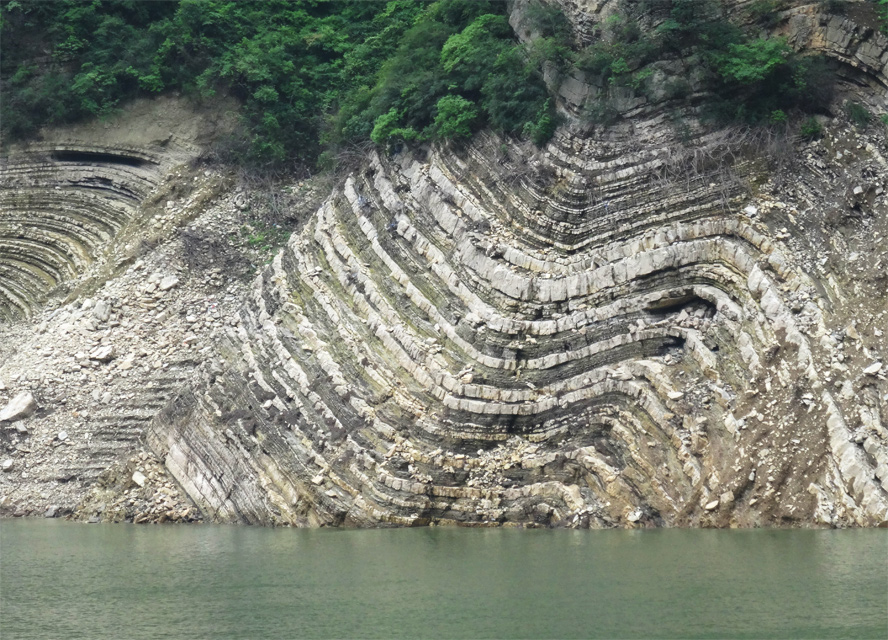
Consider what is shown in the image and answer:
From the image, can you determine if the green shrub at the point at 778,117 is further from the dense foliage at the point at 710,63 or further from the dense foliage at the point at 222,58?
the dense foliage at the point at 222,58

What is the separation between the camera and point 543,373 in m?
24.8

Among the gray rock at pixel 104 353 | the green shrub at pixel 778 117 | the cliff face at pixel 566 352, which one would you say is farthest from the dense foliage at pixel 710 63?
the gray rock at pixel 104 353

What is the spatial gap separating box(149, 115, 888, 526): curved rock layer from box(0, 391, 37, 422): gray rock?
10.7 ft

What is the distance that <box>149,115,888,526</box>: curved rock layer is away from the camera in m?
22.2

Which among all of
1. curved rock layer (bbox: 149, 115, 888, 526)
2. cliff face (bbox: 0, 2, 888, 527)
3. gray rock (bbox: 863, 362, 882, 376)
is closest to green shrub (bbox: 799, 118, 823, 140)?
cliff face (bbox: 0, 2, 888, 527)

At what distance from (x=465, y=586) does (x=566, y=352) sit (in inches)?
295

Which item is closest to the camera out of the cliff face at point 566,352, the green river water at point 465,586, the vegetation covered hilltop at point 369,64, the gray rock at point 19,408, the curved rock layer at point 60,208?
the green river water at point 465,586

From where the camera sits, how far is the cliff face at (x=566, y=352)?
22.4m

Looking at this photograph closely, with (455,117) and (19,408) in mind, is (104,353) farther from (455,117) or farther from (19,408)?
(455,117)

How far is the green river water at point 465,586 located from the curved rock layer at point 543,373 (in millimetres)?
1218

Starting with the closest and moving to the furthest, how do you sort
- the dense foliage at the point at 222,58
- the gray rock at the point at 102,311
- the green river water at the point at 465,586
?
the green river water at the point at 465,586, the gray rock at the point at 102,311, the dense foliage at the point at 222,58

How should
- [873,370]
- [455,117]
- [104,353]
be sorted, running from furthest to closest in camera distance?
[104,353] < [455,117] < [873,370]

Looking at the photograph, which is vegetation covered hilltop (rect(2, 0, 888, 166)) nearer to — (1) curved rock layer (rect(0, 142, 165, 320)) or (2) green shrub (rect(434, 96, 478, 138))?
(2) green shrub (rect(434, 96, 478, 138))

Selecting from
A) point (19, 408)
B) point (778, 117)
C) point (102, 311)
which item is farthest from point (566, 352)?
point (19, 408)
